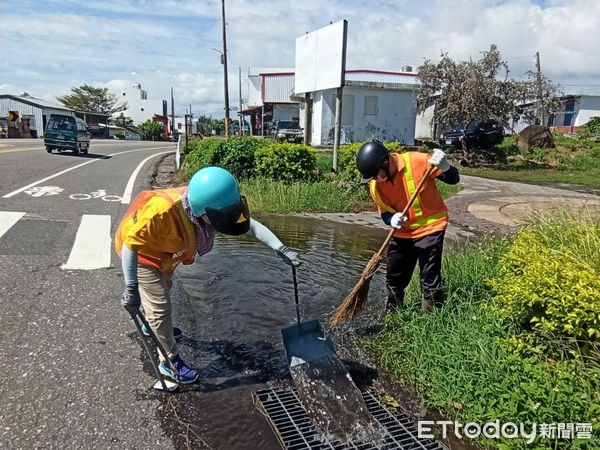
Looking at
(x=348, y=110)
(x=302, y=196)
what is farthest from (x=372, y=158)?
(x=348, y=110)

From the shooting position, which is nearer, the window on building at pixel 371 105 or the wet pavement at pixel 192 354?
the wet pavement at pixel 192 354

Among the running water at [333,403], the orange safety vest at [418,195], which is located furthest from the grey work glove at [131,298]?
the orange safety vest at [418,195]

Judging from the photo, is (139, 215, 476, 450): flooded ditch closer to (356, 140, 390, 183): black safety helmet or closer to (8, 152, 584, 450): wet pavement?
(8, 152, 584, 450): wet pavement

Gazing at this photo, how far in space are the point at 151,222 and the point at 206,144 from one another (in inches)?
423

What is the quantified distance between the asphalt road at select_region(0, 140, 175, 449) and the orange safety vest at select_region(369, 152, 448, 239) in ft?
7.40

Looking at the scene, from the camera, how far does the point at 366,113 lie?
2467 cm

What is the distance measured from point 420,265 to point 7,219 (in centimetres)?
637

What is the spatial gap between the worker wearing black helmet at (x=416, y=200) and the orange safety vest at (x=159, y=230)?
1452mm

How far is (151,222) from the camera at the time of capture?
8.66 ft

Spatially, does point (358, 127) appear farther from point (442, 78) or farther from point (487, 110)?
point (487, 110)

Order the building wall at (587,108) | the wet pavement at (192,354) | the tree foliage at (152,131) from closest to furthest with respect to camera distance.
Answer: the wet pavement at (192,354) → the building wall at (587,108) → the tree foliage at (152,131)

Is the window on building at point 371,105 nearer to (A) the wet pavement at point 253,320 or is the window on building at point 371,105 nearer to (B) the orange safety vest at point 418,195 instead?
(A) the wet pavement at point 253,320

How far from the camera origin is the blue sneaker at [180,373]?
3.04m

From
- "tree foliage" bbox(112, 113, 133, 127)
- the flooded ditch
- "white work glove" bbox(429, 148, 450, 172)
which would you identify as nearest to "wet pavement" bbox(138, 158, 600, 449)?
the flooded ditch
